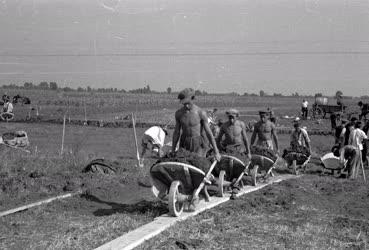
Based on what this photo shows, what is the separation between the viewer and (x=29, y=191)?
11.5 meters

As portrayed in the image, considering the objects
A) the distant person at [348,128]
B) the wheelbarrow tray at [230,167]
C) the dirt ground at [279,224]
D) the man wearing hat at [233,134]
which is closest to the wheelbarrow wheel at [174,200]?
the dirt ground at [279,224]

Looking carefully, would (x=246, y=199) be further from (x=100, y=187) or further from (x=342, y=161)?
(x=342, y=161)

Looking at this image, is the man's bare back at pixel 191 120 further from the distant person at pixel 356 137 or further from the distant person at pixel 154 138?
the distant person at pixel 356 137

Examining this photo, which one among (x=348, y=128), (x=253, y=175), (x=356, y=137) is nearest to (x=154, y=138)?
(x=253, y=175)

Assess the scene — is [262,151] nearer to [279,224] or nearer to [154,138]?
[154,138]

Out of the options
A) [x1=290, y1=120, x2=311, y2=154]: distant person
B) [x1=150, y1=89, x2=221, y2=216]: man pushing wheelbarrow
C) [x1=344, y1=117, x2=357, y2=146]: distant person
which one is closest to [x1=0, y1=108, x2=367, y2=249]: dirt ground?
[x1=150, y1=89, x2=221, y2=216]: man pushing wheelbarrow

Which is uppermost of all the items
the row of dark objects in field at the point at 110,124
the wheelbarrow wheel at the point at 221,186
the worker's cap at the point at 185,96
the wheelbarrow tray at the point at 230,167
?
the worker's cap at the point at 185,96

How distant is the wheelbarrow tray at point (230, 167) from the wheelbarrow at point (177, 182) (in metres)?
1.87

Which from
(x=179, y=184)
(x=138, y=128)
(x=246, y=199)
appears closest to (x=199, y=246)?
(x=179, y=184)

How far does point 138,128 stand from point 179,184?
25223 millimetres

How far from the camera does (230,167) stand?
11297 millimetres

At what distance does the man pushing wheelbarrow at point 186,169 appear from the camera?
8703 millimetres

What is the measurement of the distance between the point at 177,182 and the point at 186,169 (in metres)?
0.25

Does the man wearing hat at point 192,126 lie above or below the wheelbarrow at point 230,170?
above
